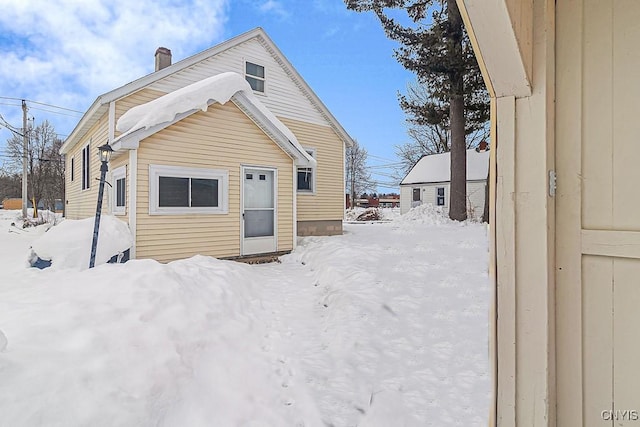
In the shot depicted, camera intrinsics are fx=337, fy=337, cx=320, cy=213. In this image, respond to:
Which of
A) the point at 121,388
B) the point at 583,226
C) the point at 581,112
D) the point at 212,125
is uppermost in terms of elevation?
the point at 212,125

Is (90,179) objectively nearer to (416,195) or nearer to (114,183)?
(114,183)

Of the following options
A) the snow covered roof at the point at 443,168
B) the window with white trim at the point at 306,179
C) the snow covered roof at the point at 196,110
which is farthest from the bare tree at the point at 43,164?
the snow covered roof at the point at 443,168

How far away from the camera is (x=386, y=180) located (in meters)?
51.1

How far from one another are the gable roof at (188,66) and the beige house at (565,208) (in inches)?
344

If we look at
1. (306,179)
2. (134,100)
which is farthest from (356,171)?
(134,100)

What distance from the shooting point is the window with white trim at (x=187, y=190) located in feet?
22.0

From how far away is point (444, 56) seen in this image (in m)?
11.3

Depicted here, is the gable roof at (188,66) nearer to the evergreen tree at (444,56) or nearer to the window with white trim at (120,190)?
the window with white trim at (120,190)

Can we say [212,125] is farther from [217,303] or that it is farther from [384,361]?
[384,361]

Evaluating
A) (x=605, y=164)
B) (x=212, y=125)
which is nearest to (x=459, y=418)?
(x=605, y=164)

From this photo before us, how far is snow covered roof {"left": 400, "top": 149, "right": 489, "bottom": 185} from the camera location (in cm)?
2122

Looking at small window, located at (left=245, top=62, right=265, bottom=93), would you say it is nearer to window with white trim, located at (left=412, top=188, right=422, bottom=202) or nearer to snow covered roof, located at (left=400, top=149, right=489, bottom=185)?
snow covered roof, located at (left=400, top=149, right=489, bottom=185)

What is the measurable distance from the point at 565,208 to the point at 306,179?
10247 mm

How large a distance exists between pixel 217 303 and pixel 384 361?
7.67 ft
